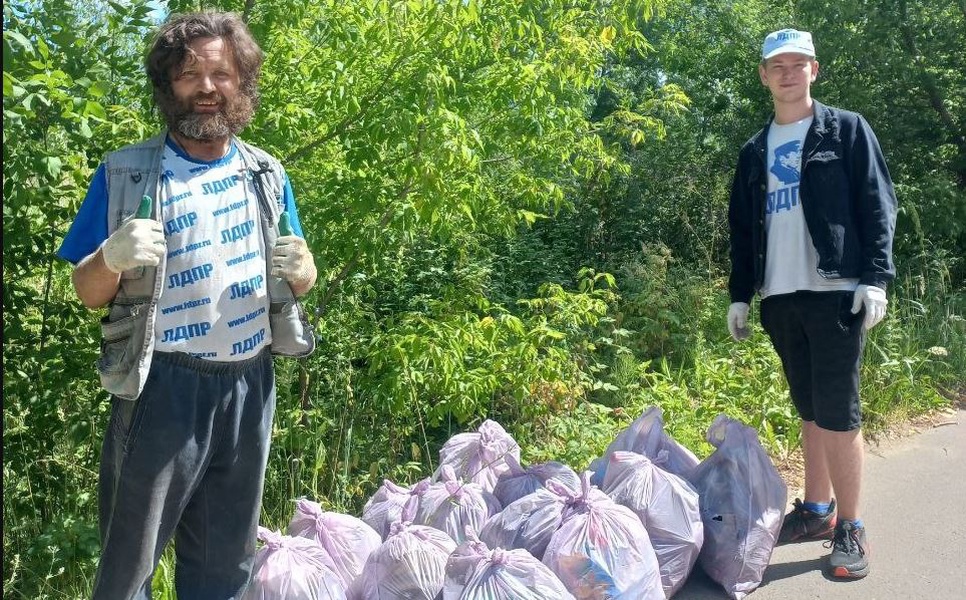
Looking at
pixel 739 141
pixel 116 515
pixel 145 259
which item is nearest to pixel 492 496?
pixel 116 515

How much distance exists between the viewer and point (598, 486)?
368 centimetres

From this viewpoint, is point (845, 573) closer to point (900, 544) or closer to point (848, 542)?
point (848, 542)

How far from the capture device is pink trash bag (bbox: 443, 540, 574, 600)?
2.78 m

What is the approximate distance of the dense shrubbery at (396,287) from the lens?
3533 mm

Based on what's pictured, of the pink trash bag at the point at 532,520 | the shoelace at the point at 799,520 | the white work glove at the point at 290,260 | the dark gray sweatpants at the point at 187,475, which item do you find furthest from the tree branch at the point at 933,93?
the dark gray sweatpants at the point at 187,475

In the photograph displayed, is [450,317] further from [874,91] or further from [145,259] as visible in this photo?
[874,91]

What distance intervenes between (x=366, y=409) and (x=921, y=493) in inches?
109

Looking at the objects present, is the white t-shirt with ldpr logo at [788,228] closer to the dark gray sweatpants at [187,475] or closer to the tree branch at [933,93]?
the dark gray sweatpants at [187,475]

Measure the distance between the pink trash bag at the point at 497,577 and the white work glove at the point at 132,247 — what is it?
A: 1.33 meters

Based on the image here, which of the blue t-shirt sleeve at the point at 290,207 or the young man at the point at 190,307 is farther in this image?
the blue t-shirt sleeve at the point at 290,207

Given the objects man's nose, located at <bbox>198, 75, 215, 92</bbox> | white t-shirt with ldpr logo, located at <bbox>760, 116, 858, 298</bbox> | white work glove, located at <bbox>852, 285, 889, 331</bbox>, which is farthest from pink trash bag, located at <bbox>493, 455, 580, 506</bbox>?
man's nose, located at <bbox>198, 75, 215, 92</bbox>

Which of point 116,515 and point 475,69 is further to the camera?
point 475,69

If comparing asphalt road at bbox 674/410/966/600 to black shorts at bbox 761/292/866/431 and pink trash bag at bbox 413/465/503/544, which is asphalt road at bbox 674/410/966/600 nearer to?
black shorts at bbox 761/292/866/431

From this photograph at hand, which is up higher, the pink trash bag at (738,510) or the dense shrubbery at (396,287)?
the dense shrubbery at (396,287)
